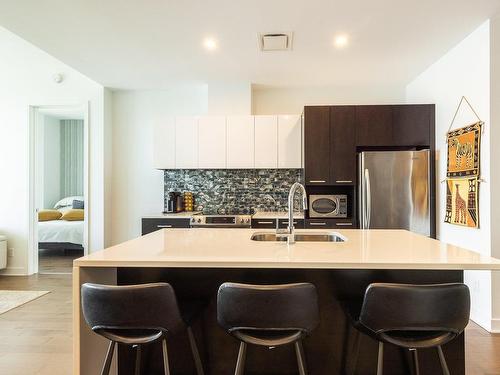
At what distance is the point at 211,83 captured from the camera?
4531 mm

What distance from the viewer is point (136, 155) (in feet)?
16.1

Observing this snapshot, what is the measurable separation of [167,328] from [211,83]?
3670 millimetres

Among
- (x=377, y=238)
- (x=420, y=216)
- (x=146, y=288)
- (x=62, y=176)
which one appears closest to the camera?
(x=146, y=288)

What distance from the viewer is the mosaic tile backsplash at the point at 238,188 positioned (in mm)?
4695

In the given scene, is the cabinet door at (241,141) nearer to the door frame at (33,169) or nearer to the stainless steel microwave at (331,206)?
the stainless steel microwave at (331,206)

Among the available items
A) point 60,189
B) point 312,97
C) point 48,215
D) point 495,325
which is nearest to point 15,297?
point 48,215

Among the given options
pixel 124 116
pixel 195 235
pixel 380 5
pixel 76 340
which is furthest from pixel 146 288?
pixel 124 116

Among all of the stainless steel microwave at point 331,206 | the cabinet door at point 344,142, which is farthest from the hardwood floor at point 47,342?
the cabinet door at point 344,142

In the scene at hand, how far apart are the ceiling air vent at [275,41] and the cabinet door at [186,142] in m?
1.49

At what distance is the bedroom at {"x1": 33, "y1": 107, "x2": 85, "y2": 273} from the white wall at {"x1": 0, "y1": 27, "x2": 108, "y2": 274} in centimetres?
95

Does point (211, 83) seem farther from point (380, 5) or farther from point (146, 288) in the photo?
point (146, 288)

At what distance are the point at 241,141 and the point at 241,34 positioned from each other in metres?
1.51

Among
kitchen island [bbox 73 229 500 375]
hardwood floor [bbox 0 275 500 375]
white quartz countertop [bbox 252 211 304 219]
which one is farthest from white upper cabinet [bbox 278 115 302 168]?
hardwood floor [bbox 0 275 500 375]

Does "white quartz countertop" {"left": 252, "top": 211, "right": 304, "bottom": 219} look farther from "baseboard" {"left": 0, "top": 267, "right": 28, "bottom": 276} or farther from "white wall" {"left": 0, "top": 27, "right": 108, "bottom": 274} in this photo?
"baseboard" {"left": 0, "top": 267, "right": 28, "bottom": 276}
